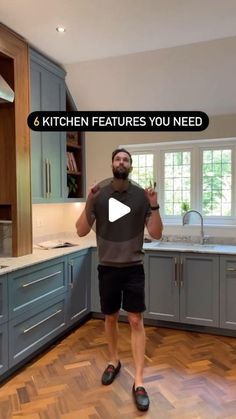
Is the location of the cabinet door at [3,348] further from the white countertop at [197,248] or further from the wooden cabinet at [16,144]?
the white countertop at [197,248]

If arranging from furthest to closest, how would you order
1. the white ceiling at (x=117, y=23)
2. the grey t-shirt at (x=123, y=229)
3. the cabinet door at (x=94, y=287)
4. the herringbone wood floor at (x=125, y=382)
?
1. the cabinet door at (x=94, y=287)
2. the white ceiling at (x=117, y=23)
3. the grey t-shirt at (x=123, y=229)
4. the herringbone wood floor at (x=125, y=382)

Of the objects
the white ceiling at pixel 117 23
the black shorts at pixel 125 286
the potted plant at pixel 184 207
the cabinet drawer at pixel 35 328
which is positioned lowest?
the cabinet drawer at pixel 35 328

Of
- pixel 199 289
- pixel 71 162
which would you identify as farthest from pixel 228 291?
pixel 71 162

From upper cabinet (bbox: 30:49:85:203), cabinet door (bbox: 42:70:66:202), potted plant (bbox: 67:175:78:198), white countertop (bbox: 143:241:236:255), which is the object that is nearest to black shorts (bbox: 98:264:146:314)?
→ white countertop (bbox: 143:241:236:255)

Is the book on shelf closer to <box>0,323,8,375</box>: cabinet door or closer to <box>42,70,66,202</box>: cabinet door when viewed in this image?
<box>42,70,66,202</box>: cabinet door

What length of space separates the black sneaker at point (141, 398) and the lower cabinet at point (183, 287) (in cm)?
119

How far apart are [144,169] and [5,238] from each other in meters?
1.87

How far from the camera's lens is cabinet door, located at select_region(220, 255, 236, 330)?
122 inches

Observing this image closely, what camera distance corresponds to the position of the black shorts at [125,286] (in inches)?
88.8

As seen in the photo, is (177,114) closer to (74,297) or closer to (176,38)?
→ (176,38)

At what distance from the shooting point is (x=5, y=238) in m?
3.00

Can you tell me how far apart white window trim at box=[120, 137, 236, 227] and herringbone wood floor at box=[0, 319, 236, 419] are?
4.12 feet

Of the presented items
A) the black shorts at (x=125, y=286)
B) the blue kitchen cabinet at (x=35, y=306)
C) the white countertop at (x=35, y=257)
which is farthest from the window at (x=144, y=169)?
the black shorts at (x=125, y=286)

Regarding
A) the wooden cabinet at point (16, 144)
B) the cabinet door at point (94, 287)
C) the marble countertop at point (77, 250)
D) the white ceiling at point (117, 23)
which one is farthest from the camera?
the cabinet door at point (94, 287)
